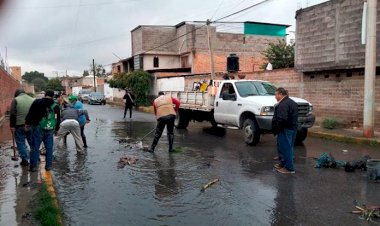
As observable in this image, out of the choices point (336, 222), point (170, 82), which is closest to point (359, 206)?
point (336, 222)

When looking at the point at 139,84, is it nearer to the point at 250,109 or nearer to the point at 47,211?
the point at 250,109

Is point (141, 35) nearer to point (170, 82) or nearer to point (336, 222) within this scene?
point (170, 82)

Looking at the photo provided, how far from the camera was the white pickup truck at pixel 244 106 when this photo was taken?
11930 mm

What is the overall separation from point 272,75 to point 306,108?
7539mm

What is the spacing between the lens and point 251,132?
482 inches

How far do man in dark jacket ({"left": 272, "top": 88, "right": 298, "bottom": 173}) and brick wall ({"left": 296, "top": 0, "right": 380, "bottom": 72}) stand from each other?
24.1 ft

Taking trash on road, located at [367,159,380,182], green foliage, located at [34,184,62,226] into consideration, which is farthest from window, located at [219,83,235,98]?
green foliage, located at [34,184,62,226]

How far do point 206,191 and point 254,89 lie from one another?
7139 millimetres

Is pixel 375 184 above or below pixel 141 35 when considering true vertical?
below

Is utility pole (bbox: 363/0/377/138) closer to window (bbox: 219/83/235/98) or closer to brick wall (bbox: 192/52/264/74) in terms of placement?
window (bbox: 219/83/235/98)

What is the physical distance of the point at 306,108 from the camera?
39.8 feet

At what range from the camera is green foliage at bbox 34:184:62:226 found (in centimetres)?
497

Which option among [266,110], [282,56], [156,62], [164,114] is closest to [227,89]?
[266,110]

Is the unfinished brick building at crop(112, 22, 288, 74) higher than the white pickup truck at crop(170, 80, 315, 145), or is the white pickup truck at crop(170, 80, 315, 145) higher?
the unfinished brick building at crop(112, 22, 288, 74)
